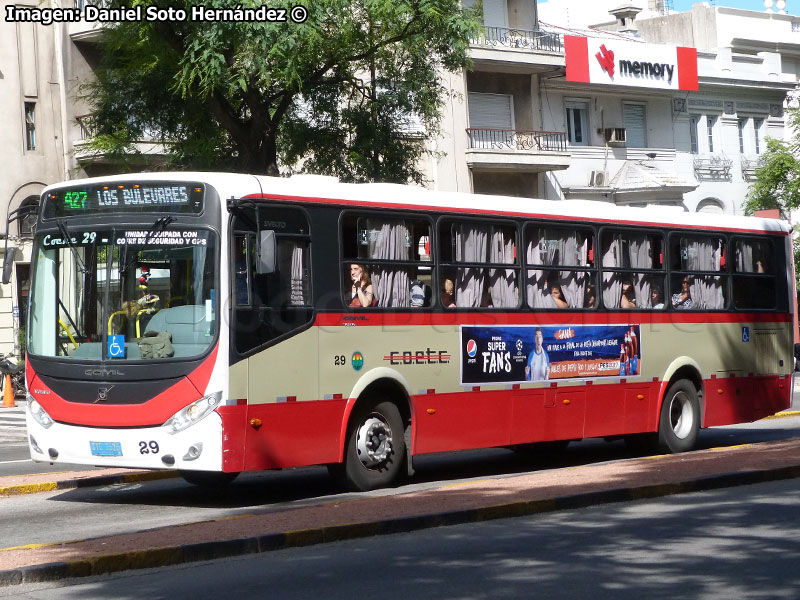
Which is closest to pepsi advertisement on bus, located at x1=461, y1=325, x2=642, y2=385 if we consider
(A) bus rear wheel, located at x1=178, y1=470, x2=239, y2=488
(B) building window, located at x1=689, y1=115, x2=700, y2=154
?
(A) bus rear wheel, located at x1=178, y1=470, x2=239, y2=488

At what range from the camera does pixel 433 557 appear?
8.77 meters

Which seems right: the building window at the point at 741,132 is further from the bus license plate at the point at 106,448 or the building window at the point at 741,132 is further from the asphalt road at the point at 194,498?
the bus license plate at the point at 106,448

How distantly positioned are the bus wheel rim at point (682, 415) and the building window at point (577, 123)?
84.4ft

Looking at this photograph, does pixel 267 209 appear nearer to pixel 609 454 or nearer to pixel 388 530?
pixel 388 530

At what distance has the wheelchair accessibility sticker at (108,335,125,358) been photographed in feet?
37.9

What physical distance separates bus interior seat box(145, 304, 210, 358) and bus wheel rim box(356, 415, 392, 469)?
209cm

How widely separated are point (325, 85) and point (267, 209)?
12050 millimetres

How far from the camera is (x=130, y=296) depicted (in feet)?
38.2

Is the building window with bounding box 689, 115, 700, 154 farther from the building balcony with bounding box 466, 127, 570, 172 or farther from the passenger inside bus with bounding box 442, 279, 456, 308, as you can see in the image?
the passenger inside bus with bounding box 442, 279, 456, 308

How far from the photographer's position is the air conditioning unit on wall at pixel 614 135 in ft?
140

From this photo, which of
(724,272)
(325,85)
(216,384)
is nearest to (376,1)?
(325,85)

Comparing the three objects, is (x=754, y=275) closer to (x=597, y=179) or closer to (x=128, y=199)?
(x=128, y=199)

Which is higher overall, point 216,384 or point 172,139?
point 172,139

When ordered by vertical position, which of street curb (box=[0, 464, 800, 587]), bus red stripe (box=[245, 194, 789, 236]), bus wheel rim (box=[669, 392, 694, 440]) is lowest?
street curb (box=[0, 464, 800, 587])
